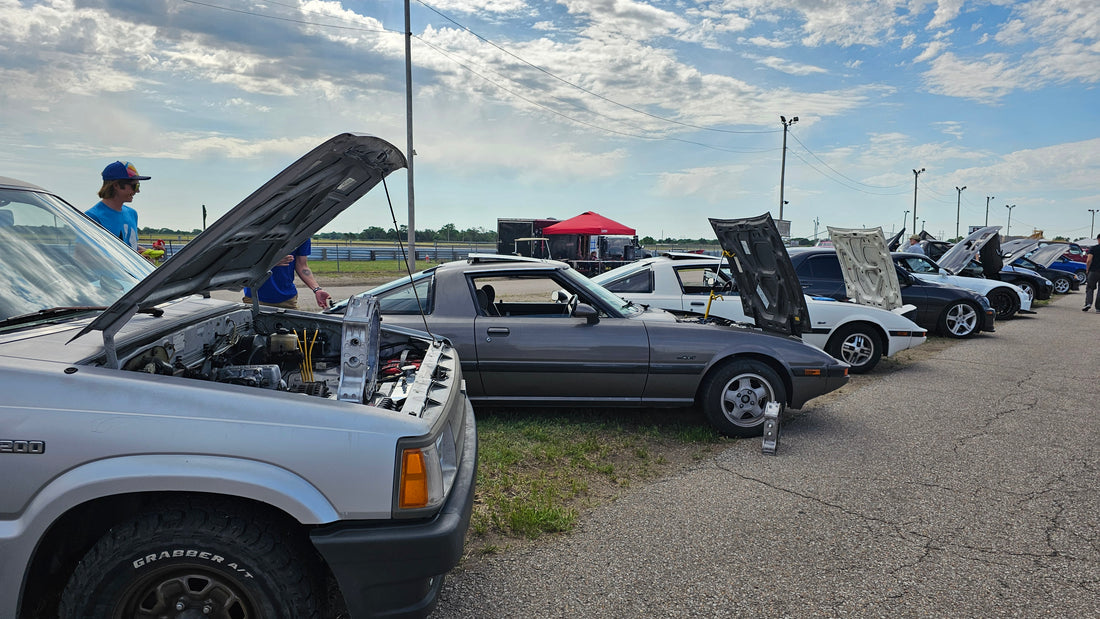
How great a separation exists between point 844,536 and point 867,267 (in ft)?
22.5

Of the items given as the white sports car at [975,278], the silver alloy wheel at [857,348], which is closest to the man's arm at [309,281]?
the silver alloy wheel at [857,348]

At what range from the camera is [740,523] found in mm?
3623

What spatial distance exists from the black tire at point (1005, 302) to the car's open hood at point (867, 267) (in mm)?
6361

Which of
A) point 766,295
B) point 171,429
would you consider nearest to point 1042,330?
point 766,295

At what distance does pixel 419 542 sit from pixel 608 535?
1.56m

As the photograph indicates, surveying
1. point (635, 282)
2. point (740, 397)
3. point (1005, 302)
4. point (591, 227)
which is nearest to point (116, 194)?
point (740, 397)

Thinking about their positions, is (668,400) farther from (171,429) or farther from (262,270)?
(171,429)

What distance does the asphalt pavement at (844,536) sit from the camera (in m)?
2.88

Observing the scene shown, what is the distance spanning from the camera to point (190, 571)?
2.12m

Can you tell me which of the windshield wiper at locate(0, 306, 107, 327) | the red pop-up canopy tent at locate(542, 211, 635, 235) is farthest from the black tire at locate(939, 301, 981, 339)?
the red pop-up canopy tent at locate(542, 211, 635, 235)

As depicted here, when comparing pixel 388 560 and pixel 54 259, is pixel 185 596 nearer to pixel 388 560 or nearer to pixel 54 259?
pixel 388 560

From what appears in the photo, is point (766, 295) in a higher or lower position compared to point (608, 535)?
higher

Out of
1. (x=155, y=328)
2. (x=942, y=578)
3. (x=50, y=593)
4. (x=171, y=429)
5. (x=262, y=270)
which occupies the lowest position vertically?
(x=942, y=578)

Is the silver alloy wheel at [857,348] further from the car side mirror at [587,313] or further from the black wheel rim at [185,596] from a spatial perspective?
the black wheel rim at [185,596]
